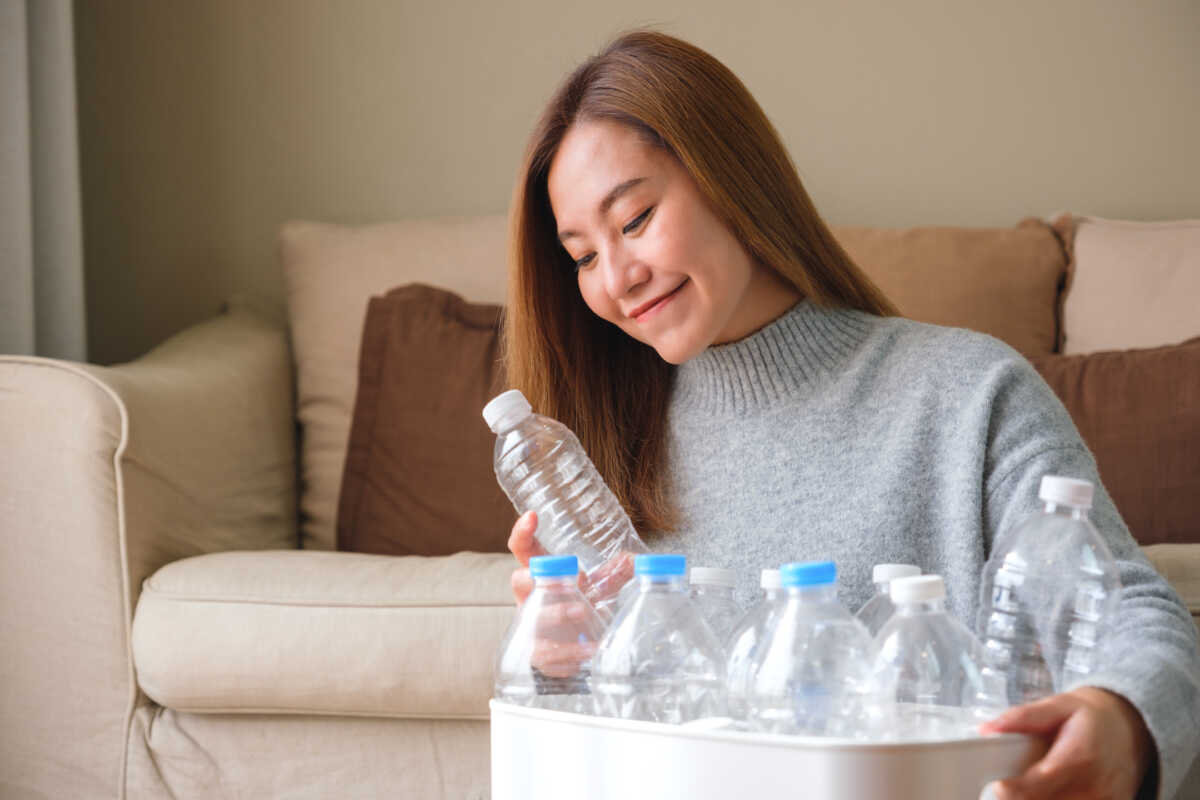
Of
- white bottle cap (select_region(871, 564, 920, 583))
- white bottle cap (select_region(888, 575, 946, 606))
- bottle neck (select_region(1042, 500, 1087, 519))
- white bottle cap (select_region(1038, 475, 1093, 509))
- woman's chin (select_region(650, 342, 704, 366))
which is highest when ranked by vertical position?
white bottle cap (select_region(1038, 475, 1093, 509))

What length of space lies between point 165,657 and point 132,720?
4.6 inches

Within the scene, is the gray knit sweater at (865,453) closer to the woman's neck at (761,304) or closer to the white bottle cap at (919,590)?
the woman's neck at (761,304)

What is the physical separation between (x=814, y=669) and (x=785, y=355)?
56cm

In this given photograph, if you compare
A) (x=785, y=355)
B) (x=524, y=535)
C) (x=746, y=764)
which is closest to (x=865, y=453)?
(x=785, y=355)

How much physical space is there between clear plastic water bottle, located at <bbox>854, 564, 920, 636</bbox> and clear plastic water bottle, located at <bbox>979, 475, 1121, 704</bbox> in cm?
7

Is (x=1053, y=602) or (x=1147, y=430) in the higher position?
(x=1053, y=602)

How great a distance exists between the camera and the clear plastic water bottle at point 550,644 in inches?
33.5

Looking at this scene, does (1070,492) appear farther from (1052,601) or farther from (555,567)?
(555,567)

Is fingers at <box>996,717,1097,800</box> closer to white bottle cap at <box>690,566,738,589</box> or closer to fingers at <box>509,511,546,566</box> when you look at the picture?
white bottle cap at <box>690,566,738,589</box>

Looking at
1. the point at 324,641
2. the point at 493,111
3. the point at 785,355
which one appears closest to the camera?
the point at 785,355

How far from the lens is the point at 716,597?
918 mm

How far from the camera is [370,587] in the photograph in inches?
63.2

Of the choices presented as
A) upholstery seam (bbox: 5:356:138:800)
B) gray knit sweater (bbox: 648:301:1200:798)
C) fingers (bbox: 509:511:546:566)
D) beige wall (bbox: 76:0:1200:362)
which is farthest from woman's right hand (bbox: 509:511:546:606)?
beige wall (bbox: 76:0:1200:362)

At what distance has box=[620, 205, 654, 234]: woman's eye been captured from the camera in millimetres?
1164
